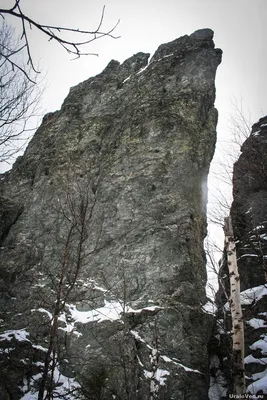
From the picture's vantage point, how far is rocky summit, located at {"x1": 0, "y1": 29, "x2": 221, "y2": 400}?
9.48 metres

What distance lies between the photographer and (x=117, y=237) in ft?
45.5

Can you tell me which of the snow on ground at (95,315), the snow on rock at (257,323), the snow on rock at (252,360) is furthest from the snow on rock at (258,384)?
the snow on ground at (95,315)

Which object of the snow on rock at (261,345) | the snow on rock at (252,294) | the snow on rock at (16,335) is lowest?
the snow on rock at (16,335)

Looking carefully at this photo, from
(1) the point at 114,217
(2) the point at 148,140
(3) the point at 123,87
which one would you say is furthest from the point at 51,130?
(1) the point at 114,217

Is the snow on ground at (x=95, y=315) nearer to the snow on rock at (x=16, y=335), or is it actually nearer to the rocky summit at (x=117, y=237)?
the rocky summit at (x=117, y=237)

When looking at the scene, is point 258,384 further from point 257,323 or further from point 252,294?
point 252,294

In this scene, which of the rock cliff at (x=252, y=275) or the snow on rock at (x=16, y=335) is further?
the snow on rock at (x=16, y=335)

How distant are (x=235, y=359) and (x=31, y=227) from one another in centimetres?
1229

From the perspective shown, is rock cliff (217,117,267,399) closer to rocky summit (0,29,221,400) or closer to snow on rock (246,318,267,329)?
snow on rock (246,318,267,329)

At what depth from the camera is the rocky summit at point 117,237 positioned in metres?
9.48

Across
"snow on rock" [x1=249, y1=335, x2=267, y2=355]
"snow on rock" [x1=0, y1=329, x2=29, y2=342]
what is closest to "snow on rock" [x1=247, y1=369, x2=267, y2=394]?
"snow on rock" [x1=249, y1=335, x2=267, y2=355]

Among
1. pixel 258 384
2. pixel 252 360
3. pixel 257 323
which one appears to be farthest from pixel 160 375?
pixel 257 323

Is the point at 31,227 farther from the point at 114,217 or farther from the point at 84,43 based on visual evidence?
the point at 84,43

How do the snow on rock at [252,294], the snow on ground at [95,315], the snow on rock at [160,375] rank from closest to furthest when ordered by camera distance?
→ 1. the snow on rock at [160,375]
2. the snow on ground at [95,315]
3. the snow on rock at [252,294]
